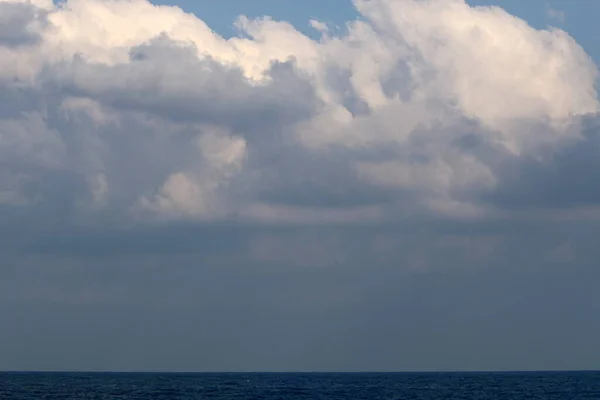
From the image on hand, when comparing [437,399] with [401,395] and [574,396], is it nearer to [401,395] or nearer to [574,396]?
[401,395]

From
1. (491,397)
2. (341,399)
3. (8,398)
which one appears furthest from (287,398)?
(8,398)

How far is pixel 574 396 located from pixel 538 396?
19.1ft

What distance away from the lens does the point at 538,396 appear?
153m

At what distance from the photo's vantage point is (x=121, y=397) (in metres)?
143

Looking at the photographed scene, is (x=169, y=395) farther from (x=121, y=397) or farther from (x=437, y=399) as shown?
(x=437, y=399)

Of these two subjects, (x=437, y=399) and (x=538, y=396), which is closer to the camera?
(x=437, y=399)

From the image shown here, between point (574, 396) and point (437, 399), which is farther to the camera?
point (574, 396)

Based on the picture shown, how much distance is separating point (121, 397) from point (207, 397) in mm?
13143

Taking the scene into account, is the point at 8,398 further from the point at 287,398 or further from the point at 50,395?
the point at 287,398

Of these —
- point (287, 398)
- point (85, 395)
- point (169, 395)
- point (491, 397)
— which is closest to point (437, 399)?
point (491, 397)

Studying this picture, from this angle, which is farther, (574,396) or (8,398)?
(574,396)

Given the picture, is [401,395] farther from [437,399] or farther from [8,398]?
[8,398]

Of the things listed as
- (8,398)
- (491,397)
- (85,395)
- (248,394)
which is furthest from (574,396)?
(8,398)

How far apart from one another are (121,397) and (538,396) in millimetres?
67003
